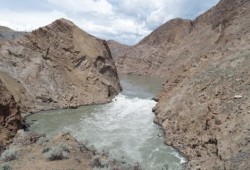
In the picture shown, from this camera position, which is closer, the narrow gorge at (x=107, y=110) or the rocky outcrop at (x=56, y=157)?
the rocky outcrop at (x=56, y=157)

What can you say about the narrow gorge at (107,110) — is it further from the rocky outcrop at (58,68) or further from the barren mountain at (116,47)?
the barren mountain at (116,47)

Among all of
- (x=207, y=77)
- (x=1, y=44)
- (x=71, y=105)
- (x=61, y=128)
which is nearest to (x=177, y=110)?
A: (x=207, y=77)

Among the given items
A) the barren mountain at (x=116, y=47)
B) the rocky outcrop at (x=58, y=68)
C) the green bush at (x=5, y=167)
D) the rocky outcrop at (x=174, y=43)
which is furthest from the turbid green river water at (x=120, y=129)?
the barren mountain at (x=116, y=47)

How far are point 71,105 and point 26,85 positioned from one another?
392cm

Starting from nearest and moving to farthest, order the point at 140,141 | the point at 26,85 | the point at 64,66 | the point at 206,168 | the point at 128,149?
the point at 206,168 < the point at 128,149 < the point at 140,141 < the point at 26,85 < the point at 64,66

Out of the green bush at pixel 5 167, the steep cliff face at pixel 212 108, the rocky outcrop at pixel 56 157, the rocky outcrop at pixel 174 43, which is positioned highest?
the rocky outcrop at pixel 174 43

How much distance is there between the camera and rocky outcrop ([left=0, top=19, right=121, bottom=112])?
1242 inches

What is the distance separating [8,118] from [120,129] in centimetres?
672

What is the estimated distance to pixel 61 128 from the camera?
81.6ft

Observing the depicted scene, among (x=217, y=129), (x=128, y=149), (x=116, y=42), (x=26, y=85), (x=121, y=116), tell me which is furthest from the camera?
(x=116, y=42)

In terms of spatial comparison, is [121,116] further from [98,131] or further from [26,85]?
[26,85]

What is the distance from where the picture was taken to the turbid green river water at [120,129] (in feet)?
62.4

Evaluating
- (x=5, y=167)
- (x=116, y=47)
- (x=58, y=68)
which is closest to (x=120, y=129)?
(x=5, y=167)

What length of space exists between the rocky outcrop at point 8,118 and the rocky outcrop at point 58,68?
5926mm
